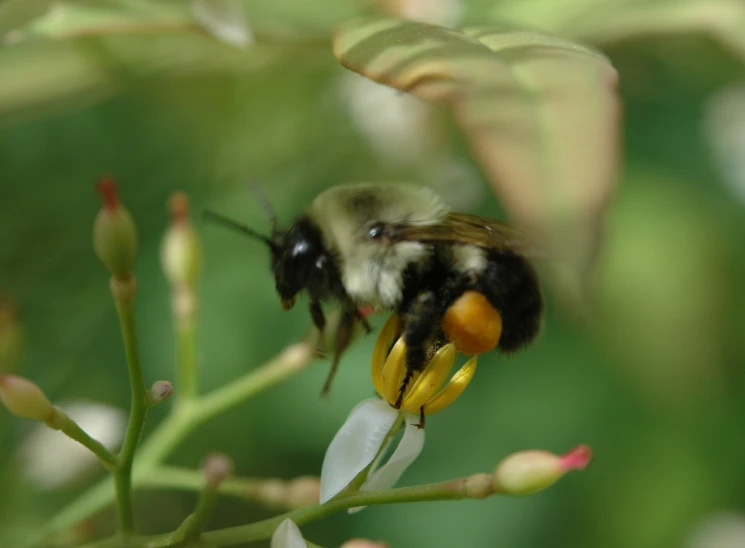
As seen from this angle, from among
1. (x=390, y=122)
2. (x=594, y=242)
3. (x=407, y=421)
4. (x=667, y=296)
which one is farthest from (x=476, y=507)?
(x=594, y=242)

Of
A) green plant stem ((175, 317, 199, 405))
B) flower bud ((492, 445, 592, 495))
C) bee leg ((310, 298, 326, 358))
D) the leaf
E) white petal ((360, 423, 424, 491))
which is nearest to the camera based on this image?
the leaf

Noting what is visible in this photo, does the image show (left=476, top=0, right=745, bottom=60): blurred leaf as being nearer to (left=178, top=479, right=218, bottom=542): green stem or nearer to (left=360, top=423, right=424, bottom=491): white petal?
(left=360, top=423, right=424, bottom=491): white petal

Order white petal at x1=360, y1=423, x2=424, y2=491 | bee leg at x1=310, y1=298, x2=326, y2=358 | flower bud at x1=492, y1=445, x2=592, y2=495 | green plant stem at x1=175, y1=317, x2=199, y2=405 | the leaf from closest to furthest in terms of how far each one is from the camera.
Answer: the leaf, flower bud at x1=492, y1=445, x2=592, y2=495, white petal at x1=360, y1=423, x2=424, y2=491, bee leg at x1=310, y1=298, x2=326, y2=358, green plant stem at x1=175, y1=317, x2=199, y2=405

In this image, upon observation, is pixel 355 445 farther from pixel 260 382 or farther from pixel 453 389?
pixel 260 382

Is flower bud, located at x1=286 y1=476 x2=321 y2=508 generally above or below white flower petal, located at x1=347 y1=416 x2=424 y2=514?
below

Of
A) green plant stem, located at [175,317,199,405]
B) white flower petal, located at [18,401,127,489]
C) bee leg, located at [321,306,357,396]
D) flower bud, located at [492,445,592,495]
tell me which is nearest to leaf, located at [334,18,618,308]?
flower bud, located at [492,445,592,495]

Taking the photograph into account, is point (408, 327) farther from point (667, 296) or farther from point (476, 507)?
point (476, 507)
